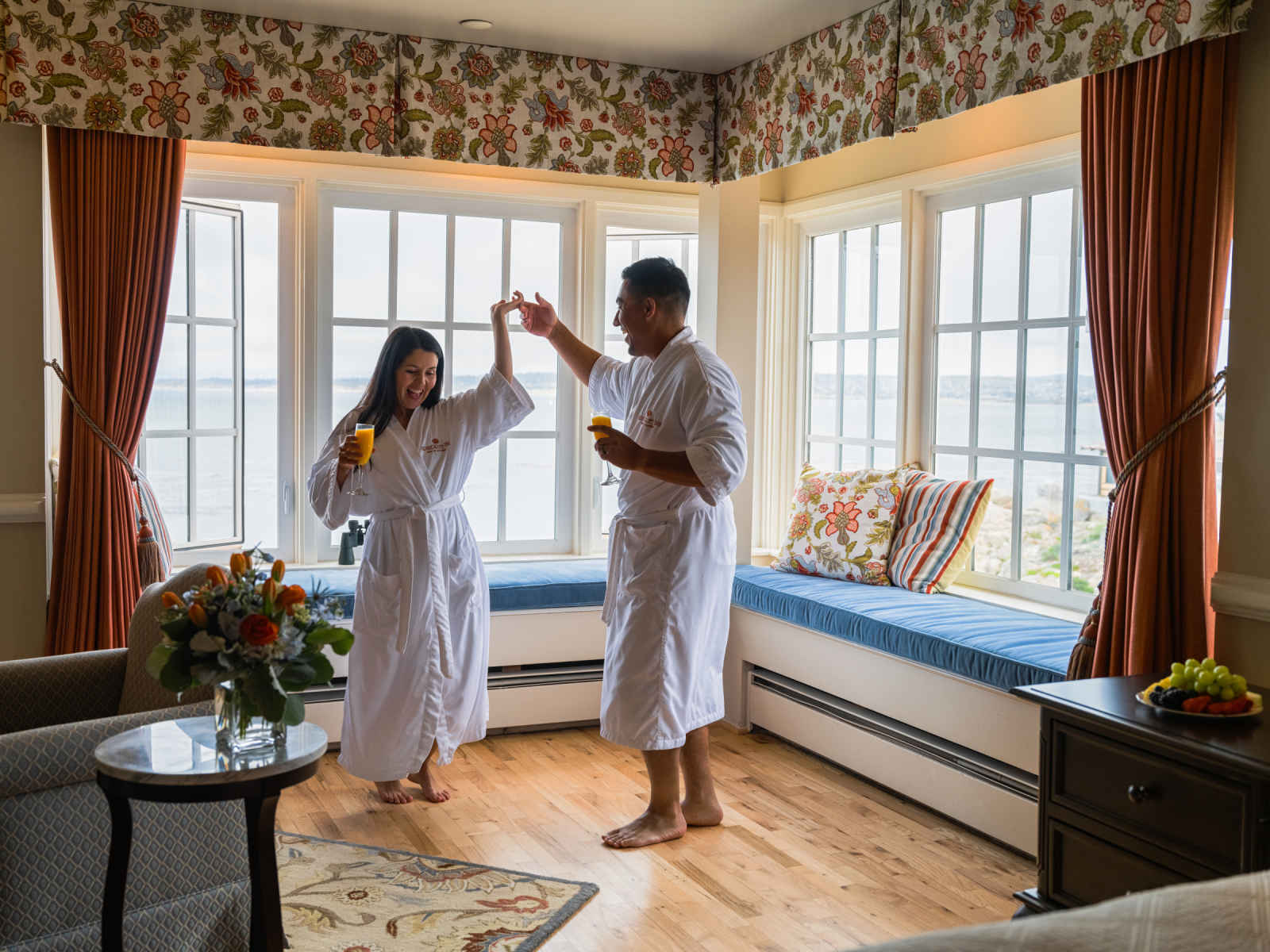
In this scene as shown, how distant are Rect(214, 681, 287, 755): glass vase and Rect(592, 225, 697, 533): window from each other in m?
2.97

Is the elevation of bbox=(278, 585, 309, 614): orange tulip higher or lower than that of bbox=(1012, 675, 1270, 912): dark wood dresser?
higher

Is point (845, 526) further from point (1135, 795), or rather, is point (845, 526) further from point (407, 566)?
point (1135, 795)

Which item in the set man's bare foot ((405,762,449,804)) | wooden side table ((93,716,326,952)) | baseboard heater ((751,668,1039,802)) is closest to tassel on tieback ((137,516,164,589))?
man's bare foot ((405,762,449,804))

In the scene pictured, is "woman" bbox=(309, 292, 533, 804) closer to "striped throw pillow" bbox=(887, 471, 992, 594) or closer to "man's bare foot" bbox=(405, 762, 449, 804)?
"man's bare foot" bbox=(405, 762, 449, 804)

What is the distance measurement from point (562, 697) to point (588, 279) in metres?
1.81

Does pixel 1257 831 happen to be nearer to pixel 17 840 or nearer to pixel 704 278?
pixel 17 840

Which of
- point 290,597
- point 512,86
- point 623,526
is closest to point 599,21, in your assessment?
point 512,86

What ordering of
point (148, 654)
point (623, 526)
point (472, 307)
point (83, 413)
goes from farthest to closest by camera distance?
point (472, 307) → point (83, 413) → point (623, 526) → point (148, 654)

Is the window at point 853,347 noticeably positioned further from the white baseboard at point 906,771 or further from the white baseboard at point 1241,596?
the white baseboard at point 1241,596

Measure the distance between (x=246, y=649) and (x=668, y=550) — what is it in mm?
1454

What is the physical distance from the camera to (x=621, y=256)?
5.25 m

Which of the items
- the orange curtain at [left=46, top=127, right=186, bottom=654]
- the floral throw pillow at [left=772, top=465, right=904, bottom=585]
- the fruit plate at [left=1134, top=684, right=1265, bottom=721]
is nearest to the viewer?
the fruit plate at [left=1134, top=684, right=1265, bottom=721]

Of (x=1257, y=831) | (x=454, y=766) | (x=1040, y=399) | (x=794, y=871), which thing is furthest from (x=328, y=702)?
(x=1257, y=831)

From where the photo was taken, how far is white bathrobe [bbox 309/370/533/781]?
364cm
